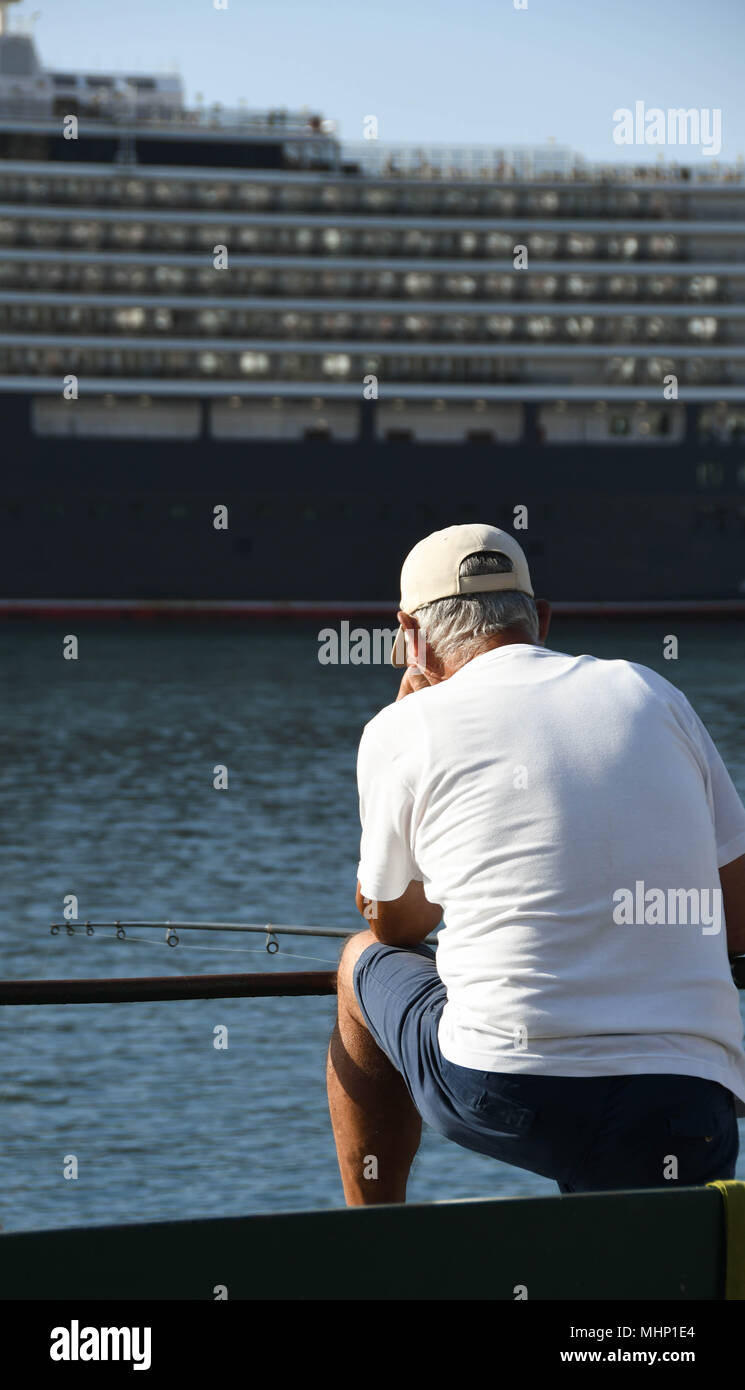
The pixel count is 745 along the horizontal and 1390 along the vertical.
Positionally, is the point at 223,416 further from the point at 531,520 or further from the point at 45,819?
the point at 45,819

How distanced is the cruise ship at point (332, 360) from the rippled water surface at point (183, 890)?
122 inches

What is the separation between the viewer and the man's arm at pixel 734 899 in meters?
2.47

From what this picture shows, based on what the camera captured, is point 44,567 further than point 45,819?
Yes

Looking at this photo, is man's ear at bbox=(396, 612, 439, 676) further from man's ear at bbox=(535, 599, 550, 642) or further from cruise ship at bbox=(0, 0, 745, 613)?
cruise ship at bbox=(0, 0, 745, 613)

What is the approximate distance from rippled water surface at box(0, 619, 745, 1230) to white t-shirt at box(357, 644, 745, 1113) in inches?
31.0

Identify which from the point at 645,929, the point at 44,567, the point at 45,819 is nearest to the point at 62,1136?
the point at 645,929

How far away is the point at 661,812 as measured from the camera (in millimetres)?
2178

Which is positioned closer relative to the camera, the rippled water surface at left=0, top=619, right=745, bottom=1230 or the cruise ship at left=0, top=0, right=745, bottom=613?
the rippled water surface at left=0, top=619, right=745, bottom=1230

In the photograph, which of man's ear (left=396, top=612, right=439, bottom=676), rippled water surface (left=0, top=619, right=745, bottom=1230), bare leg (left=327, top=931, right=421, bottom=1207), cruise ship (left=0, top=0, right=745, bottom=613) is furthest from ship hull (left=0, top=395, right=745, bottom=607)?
man's ear (left=396, top=612, right=439, bottom=676)

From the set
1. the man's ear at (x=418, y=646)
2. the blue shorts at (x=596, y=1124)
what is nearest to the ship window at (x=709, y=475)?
the man's ear at (x=418, y=646)

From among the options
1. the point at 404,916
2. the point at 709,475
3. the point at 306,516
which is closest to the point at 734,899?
the point at 404,916

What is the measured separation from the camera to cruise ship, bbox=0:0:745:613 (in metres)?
37.0
